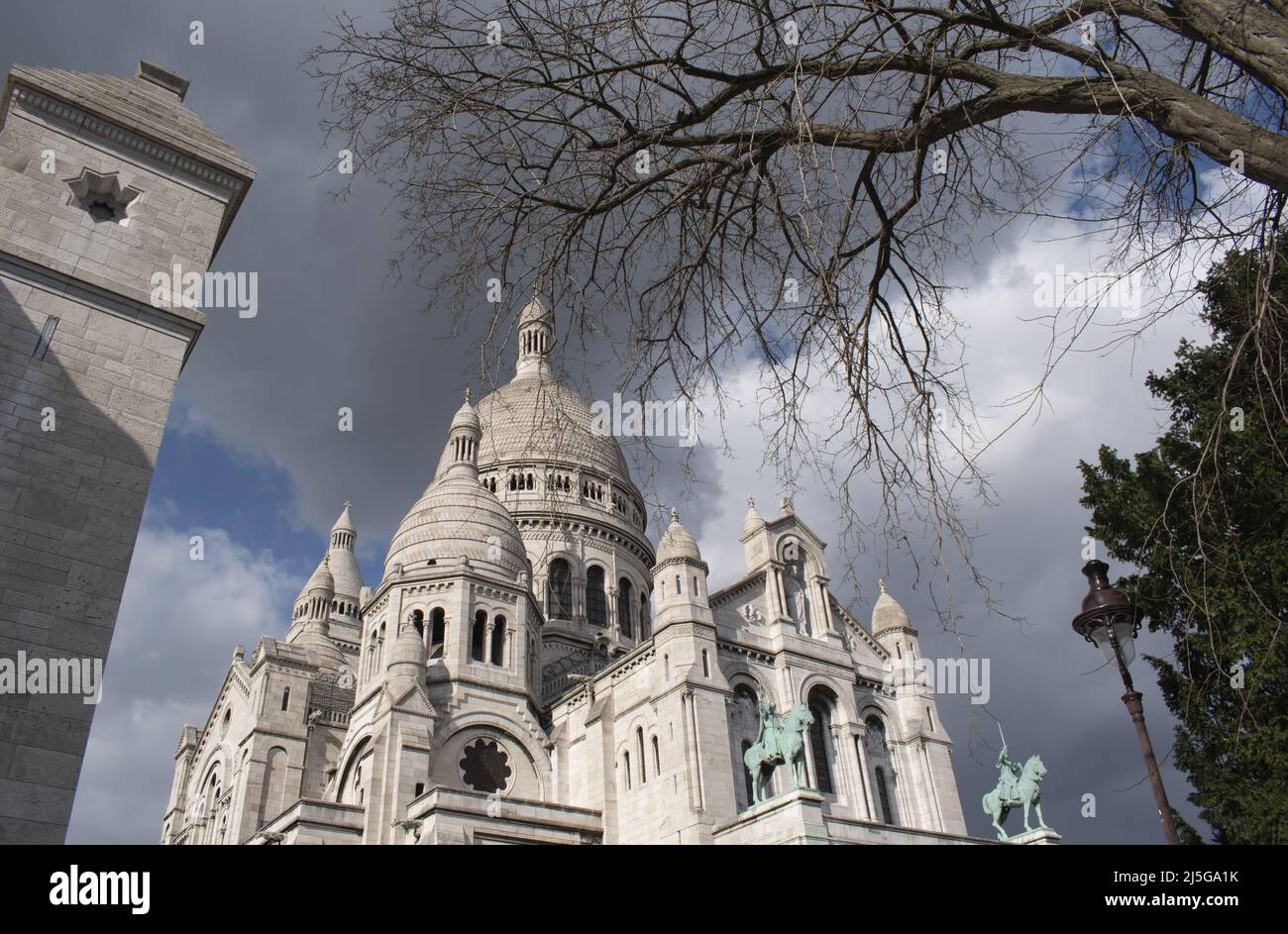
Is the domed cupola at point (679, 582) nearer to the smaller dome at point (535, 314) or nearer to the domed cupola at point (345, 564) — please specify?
the smaller dome at point (535, 314)

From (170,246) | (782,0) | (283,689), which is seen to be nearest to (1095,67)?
(782,0)

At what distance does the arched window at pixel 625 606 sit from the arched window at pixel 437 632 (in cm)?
1370

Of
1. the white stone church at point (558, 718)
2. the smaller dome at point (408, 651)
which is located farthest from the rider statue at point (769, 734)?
the smaller dome at point (408, 651)

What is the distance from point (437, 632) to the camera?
34.7 metres

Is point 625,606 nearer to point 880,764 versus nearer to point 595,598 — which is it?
point 595,598

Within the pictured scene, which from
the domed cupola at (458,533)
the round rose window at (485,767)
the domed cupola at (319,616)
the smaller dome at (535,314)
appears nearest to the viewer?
the smaller dome at (535,314)

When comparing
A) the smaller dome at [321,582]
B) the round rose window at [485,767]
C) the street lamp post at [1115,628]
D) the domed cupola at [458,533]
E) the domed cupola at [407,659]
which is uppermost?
the smaller dome at [321,582]

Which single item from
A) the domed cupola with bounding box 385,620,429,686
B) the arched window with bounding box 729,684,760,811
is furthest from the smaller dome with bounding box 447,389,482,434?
the arched window with bounding box 729,684,760,811

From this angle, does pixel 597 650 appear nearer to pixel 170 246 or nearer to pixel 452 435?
pixel 452 435

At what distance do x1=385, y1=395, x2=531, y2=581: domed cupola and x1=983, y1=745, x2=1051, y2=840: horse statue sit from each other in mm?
18895

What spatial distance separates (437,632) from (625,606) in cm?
1532

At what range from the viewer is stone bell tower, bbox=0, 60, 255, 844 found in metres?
12.5

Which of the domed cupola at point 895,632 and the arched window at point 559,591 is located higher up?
the arched window at point 559,591

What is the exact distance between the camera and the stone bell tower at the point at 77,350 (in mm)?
12469
